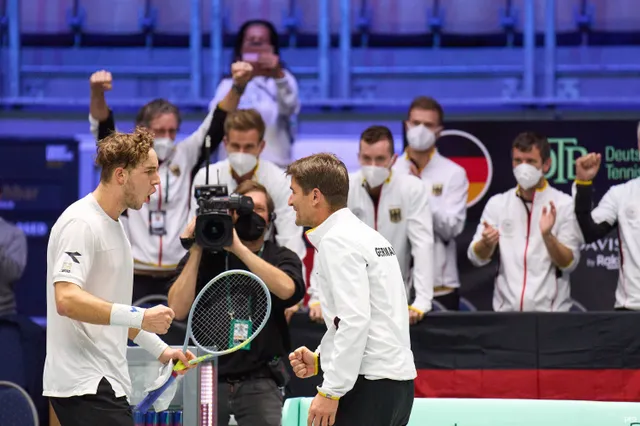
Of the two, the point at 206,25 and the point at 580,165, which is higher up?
the point at 206,25

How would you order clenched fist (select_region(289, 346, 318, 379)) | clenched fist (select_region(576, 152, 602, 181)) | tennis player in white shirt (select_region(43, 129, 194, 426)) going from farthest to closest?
clenched fist (select_region(576, 152, 602, 181)) < clenched fist (select_region(289, 346, 318, 379)) < tennis player in white shirt (select_region(43, 129, 194, 426))

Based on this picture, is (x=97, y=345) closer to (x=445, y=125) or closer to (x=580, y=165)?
(x=580, y=165)

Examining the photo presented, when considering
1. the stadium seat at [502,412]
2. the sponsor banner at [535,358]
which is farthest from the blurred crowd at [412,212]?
the stadium seat at [502,412]

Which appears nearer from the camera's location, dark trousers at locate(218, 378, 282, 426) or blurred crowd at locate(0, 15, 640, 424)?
dark trousers at locate(218, 378, 282, 426)

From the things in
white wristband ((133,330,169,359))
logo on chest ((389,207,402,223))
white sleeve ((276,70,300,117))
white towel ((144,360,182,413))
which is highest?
white sleeve ((276,70,300,117))

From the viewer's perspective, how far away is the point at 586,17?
11.3m

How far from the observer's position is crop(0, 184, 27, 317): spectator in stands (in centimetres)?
813

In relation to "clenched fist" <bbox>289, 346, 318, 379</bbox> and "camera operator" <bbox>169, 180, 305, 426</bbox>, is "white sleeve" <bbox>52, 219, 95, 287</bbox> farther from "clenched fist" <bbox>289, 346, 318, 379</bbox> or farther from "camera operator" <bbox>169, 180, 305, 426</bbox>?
"camera operator" <bbox>169, 180, 305, 426</bbox>

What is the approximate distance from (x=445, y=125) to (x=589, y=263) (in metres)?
1.65

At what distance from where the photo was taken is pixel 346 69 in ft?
36.5

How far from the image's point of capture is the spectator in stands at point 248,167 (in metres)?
7.82

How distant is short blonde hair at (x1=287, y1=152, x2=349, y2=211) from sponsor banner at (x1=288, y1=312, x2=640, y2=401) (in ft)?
8.56

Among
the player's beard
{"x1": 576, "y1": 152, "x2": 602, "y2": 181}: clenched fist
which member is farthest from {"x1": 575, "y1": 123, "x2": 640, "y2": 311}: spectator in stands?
the player's beard

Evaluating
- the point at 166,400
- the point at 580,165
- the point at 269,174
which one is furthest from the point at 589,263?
the point at 166,400
